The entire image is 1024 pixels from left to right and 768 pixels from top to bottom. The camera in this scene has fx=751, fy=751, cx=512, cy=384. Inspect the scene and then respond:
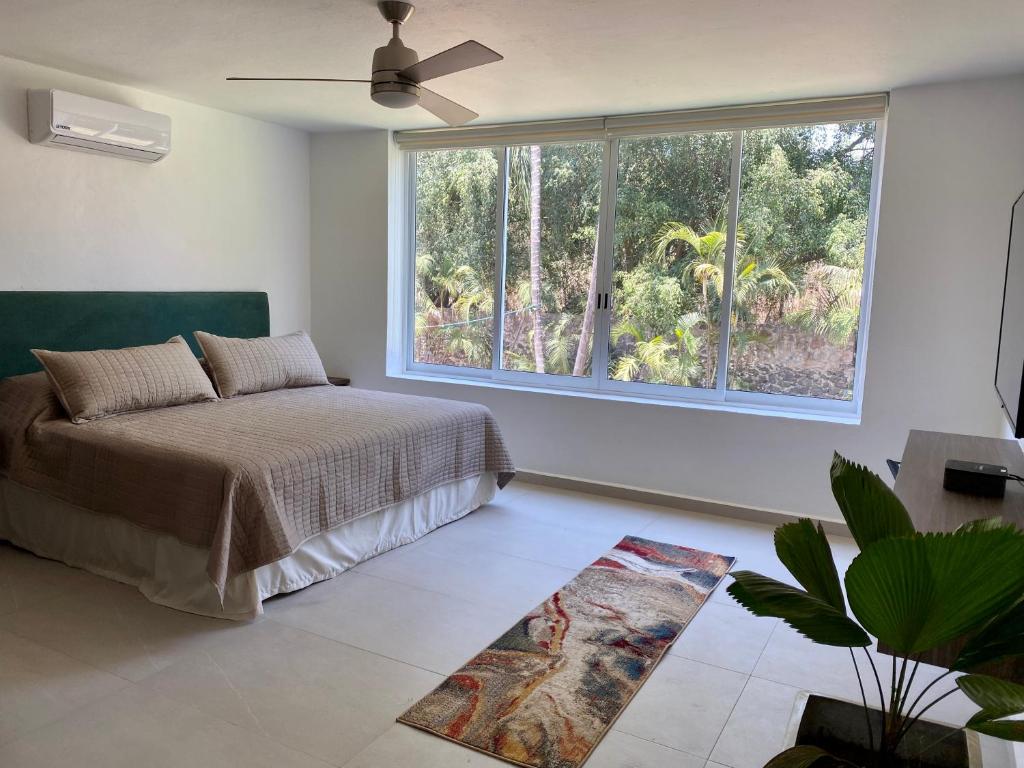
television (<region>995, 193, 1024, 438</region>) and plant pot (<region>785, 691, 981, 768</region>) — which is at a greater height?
television (<region>995, 193, 1024, 438</region>)

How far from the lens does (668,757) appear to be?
208 cm

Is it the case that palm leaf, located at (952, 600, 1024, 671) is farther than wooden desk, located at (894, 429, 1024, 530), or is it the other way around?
wooden desk, located at (894, 429, 1024, 530)

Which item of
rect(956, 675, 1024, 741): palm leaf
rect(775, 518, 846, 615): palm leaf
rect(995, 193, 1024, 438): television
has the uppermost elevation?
rect(995, 193, 1024, 438): television

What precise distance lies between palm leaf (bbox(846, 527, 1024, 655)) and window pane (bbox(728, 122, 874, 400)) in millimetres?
3363

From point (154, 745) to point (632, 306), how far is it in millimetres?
3402

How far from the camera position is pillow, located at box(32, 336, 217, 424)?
3381 mm

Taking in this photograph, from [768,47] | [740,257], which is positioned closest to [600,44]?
[768,47]

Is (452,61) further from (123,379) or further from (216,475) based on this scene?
(123,379)

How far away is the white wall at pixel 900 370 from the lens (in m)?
3.56

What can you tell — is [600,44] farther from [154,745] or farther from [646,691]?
[154,745]

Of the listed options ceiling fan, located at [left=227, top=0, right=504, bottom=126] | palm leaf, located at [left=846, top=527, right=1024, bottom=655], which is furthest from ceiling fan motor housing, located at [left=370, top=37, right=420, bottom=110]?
palm leaf, located at [left=846, top=527, right=1024, bottom=655]

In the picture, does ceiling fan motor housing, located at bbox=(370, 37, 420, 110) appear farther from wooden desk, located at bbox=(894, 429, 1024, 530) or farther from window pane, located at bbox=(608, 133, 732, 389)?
wooden desk, located at bbox=(894, 429, 1024, 530)

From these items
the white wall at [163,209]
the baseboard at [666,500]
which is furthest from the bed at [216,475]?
the baseboard at [666,500]

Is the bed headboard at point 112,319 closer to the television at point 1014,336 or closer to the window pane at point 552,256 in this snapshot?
the window pane at point 552,256
